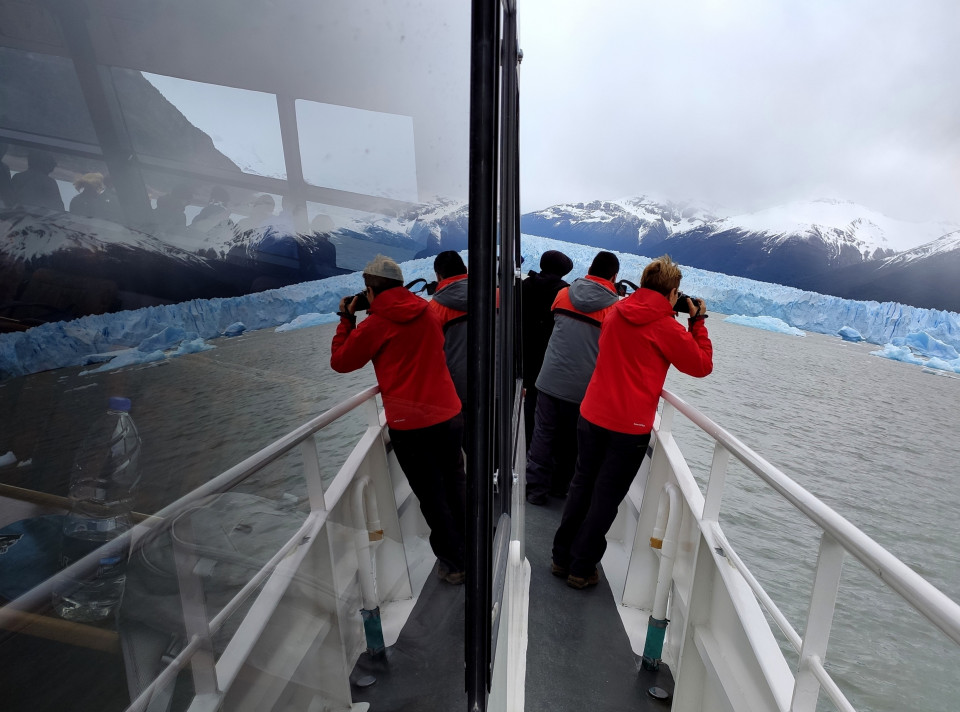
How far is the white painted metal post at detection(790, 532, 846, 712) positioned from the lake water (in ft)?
2.59

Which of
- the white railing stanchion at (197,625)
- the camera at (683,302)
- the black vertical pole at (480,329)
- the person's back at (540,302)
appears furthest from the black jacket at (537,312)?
the white railing stanchion at (197,625)

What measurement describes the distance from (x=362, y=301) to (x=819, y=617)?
2.94ft

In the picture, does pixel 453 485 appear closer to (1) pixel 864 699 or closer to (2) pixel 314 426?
(2) pixel 314 426

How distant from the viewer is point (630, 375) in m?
1.49

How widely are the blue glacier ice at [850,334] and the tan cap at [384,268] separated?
2233 cm

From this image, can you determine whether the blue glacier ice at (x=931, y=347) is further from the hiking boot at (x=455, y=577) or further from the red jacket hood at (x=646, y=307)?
the hiking boot at (x=455, y=577)

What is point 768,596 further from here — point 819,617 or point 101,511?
point 101,511

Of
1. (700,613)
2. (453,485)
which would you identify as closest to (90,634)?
(453,485)

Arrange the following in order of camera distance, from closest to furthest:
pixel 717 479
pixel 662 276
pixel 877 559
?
pixel 877 559
pixel 717 479
pixel 662 276

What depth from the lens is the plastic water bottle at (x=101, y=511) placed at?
0.15 metres

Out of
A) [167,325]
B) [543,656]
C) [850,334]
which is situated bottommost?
[850,334]

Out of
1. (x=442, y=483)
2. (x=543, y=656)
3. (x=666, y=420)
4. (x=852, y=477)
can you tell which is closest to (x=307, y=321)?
(x=442, y=483)

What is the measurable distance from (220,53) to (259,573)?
0.25 metres

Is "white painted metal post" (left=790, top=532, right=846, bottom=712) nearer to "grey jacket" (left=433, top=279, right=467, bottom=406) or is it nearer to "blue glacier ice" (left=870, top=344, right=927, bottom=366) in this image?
"grey jacket" (left=433, top=279, right=467, bottom=406)
